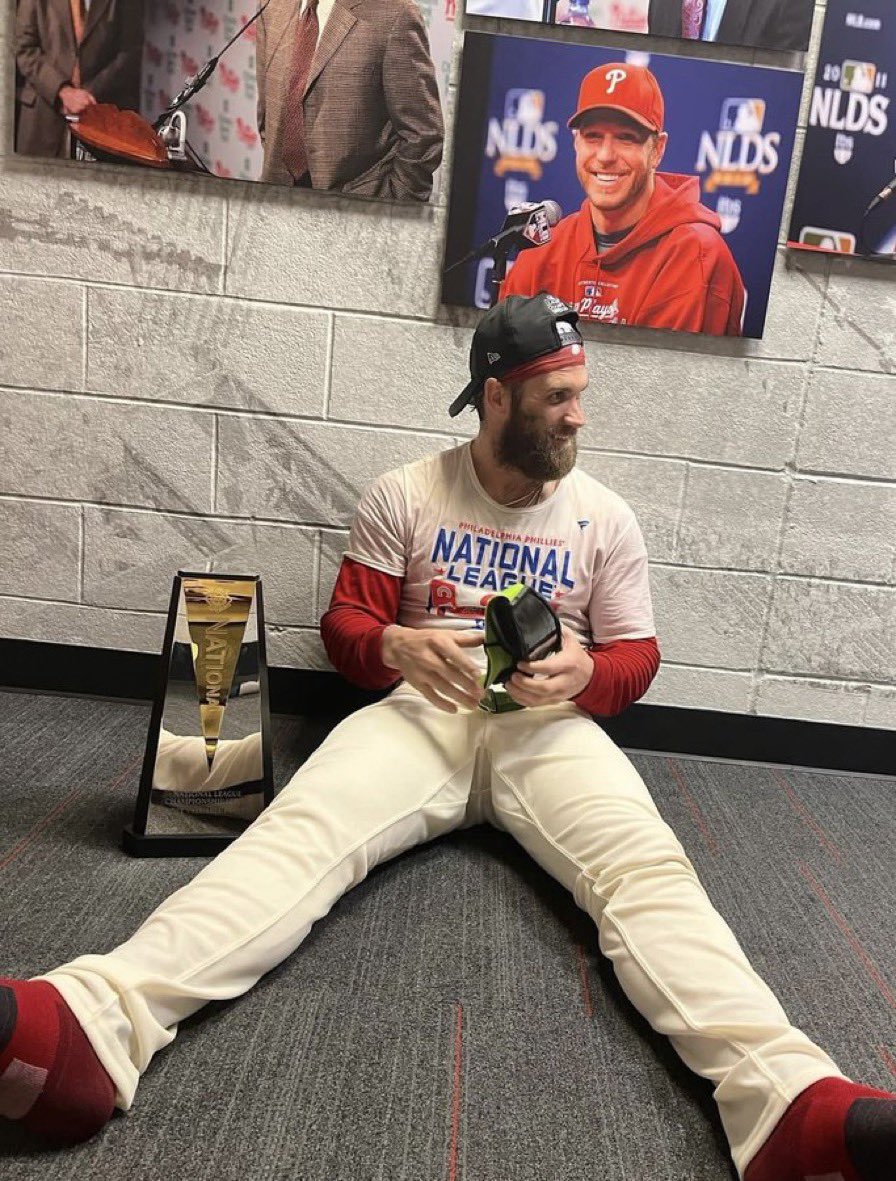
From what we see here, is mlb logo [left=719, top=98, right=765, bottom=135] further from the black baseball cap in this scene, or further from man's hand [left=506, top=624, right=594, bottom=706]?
man's hand [left=506, top=624, right=594, bottom=706]

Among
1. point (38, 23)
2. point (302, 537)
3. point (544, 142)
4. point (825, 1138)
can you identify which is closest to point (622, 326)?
point (544, 142)

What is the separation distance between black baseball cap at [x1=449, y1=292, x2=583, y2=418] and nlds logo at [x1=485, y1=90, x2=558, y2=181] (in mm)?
502

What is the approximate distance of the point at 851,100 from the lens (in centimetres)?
200

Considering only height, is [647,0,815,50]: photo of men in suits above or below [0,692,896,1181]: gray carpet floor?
above

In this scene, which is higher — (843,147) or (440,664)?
(843,147)

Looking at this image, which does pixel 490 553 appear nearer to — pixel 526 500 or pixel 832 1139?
pixel 526 500

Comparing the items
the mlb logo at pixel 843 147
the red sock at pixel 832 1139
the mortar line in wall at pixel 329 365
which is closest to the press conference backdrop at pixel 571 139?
the mlb logo at pixel 843 147

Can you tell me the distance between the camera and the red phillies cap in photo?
199cm

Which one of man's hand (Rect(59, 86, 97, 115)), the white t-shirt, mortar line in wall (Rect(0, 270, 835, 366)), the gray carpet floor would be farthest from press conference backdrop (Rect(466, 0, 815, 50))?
the gray carpet floor

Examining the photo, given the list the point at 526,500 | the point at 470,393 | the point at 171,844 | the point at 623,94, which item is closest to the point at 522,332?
the point at 470,393

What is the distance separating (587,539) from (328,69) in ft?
3.81

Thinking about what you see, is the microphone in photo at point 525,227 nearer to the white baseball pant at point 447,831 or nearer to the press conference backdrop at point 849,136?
the press conference backdrop at point 849,136

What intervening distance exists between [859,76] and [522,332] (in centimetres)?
101

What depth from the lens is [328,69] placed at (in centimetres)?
201
